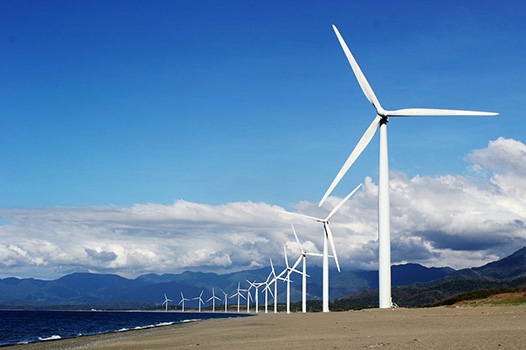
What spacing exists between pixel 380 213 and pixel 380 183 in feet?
7.36

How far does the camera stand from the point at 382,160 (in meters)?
44.8

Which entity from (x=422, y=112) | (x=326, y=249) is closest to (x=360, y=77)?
(x=422, y=112)

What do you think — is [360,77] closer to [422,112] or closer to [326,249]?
[422,112]

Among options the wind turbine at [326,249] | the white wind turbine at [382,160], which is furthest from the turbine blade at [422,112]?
the wind turbine at [326,249]

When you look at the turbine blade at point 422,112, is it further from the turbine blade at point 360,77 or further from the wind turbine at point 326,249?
the wind turbine at point 326,249

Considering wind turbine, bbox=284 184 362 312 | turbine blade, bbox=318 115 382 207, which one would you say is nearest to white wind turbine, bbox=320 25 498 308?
turbine blade, bbox=318 115 382 207

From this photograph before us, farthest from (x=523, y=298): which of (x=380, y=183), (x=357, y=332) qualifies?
(x=357, y=332)

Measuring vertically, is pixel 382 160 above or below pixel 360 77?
below

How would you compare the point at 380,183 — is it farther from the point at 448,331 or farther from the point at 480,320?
the point at 448,331

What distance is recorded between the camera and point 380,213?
143 feet

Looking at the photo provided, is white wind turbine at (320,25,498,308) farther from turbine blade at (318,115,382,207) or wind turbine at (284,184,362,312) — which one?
wind turbine at (284,184,362,312)

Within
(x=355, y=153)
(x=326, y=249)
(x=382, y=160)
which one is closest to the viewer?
(x=382, y=160)

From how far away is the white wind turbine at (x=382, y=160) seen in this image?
1706 inches

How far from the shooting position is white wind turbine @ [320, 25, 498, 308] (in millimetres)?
43344
